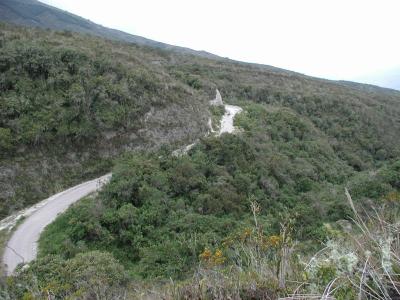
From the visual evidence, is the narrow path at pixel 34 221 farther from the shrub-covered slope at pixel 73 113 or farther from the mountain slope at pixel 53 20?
the mountain slope at pixel 53 20

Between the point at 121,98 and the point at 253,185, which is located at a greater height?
the point at 121,98

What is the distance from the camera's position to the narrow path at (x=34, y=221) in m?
13.3

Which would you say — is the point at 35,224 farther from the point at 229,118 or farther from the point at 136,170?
the point at 229,118

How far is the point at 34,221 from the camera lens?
15742 millimetres

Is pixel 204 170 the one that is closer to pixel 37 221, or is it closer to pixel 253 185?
pixel 253 185

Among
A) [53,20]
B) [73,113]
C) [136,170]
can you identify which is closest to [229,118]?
[73,113]

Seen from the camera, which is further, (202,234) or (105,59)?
(105,59)

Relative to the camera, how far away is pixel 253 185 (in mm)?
21656

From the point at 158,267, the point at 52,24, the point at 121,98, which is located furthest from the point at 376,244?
the point at 52,24

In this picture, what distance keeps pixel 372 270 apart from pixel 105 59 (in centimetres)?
2548

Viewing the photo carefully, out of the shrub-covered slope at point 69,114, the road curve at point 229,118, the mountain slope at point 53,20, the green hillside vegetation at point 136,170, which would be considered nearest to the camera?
the green hillside vegetation at point 136,170

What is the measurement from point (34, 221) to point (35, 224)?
329 millimetres

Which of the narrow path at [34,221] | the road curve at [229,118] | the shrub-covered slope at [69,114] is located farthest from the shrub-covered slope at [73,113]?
the road curve at [229,118]

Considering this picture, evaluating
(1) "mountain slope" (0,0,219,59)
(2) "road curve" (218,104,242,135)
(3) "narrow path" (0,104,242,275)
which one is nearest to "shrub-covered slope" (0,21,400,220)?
(3) "narrow path" (0,104,242,275)
